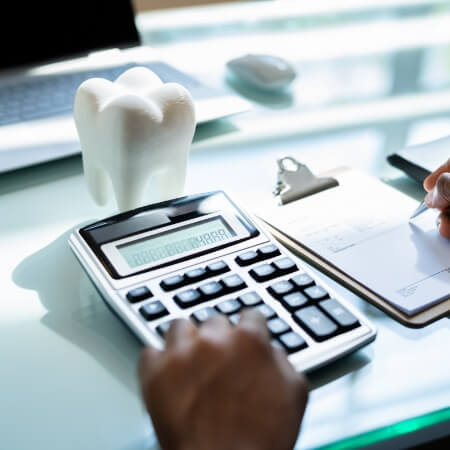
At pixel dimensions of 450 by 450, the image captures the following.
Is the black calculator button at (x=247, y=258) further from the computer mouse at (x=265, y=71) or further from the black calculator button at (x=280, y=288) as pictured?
the computer mouse at (x=265, y=71)

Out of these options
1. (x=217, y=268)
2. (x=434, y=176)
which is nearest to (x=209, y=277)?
(x=217, y=268)

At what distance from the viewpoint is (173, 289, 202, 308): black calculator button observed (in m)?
0.40

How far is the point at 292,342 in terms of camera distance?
38cm

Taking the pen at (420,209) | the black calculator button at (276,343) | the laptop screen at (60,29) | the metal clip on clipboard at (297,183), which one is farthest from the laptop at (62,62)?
the black calculator button at (276,343)

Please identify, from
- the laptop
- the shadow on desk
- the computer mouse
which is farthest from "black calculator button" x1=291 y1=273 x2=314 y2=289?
the computer mouse

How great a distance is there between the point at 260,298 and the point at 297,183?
0.18 m

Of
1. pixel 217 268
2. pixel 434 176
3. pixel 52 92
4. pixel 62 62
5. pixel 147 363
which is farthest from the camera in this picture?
pixel 62 62

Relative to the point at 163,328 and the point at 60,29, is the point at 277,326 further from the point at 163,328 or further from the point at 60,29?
the point at 60,29

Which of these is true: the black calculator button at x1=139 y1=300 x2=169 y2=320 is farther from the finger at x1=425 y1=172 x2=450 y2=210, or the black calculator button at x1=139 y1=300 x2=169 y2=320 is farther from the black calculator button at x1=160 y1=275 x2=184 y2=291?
the finger at x1=425 y1=172 x2=450 y2=210

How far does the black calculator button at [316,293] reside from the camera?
1.36ft

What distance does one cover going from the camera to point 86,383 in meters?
0.39

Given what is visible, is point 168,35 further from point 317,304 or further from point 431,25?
point 317,304

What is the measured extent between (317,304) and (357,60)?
60 centimetres

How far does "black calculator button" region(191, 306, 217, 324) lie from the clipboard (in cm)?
11
